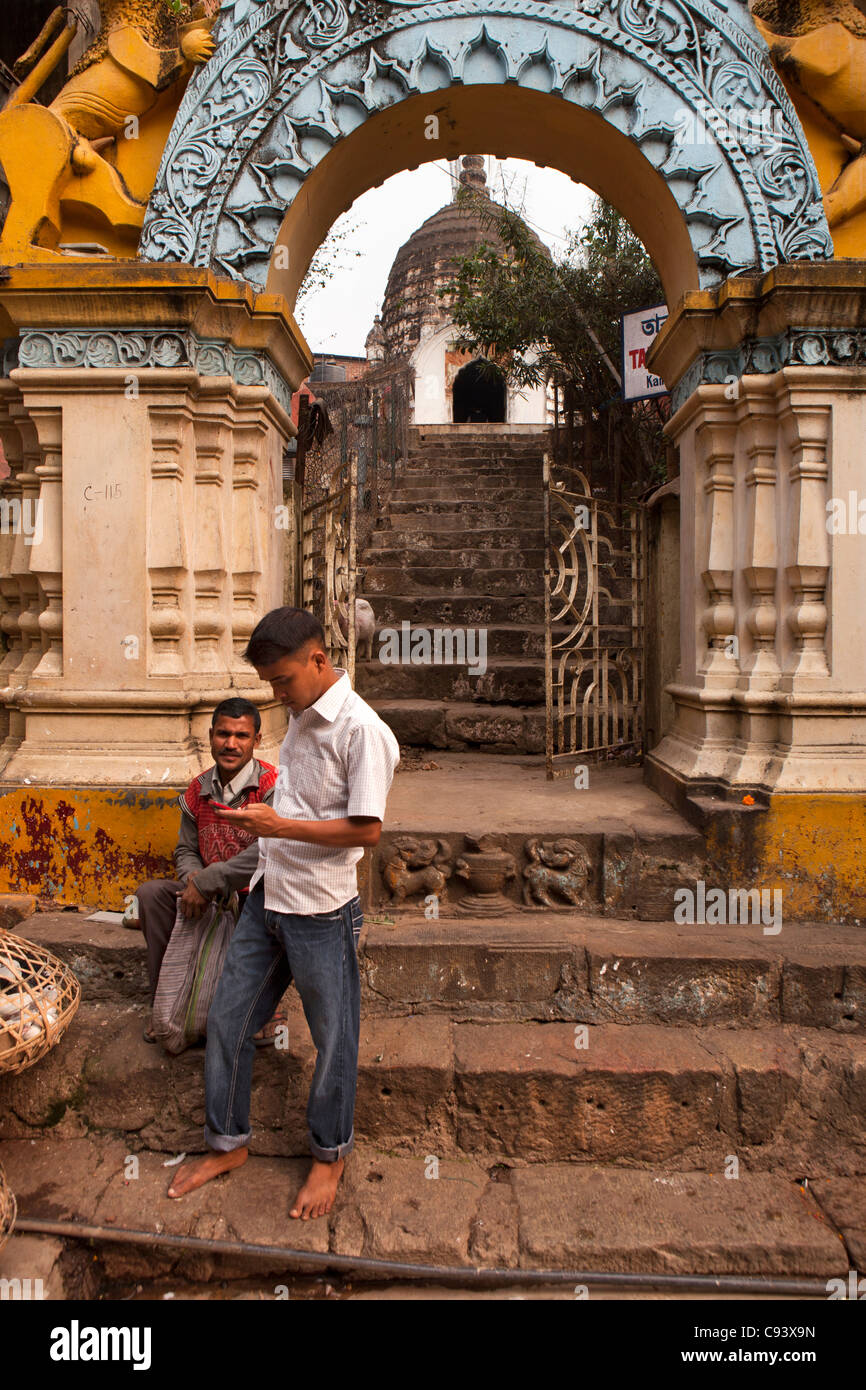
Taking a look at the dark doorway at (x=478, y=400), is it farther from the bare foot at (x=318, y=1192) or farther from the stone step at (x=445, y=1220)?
the bare foot at (x=318, y=1192)

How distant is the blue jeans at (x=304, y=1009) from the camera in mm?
2459

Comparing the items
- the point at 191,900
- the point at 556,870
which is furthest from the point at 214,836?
the point at 556,870

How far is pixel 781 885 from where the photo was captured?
136 inches

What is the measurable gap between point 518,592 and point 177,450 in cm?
411

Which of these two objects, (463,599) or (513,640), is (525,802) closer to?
(513,640)

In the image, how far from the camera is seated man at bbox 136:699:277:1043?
9.19ft

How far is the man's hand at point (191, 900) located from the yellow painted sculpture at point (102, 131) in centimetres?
275

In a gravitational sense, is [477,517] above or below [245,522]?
above

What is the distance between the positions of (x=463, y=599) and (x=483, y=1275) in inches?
206

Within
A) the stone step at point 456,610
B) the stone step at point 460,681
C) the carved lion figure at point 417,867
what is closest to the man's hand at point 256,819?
the carved lion figure at point 417,867

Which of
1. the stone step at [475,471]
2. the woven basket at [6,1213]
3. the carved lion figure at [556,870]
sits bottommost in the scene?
the woven basket at [6,1213]

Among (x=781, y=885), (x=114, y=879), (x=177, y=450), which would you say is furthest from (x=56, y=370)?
(x=781, y=885)

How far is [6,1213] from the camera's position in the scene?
2.34m

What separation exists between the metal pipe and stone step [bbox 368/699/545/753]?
356cm
